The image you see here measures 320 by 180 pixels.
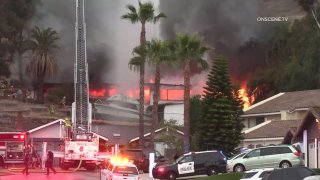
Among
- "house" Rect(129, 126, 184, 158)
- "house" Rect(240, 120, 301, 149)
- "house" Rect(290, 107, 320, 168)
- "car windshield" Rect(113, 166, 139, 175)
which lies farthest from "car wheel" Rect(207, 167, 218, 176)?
"house" Rect(129, 126, 184, 158)

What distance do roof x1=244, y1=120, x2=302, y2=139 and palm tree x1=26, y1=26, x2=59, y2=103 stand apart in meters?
42.7

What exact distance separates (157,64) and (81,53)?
7995 millimetres

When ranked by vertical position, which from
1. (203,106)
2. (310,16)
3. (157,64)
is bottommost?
(203,106)

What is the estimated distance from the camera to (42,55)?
96812 mm

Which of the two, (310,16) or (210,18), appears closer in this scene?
(310,16)

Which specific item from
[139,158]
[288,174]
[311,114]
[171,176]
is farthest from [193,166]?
[288,174]

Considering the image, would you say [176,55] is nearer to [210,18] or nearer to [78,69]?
[78,69]

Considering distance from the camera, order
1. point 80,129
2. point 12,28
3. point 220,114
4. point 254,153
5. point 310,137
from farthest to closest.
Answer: point 12,28
point 220,114
point 80,129
point 310,137
point 254,153

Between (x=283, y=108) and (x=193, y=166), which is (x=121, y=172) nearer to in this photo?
(x=193, y=166)

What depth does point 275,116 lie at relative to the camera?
65562 mm

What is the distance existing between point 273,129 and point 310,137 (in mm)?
17111

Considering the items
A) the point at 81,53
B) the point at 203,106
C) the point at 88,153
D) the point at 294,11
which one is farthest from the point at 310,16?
the point at 88,153

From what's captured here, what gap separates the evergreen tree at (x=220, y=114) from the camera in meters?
57.0

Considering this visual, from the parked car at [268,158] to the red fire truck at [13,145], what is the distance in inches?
741
